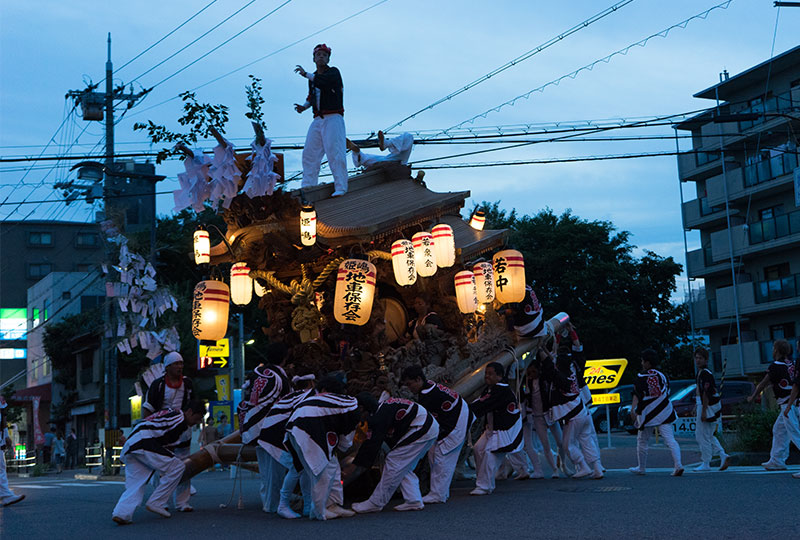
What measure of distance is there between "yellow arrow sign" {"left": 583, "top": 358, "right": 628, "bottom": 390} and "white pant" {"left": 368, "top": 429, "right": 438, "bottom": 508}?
40.0ft

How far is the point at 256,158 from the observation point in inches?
476

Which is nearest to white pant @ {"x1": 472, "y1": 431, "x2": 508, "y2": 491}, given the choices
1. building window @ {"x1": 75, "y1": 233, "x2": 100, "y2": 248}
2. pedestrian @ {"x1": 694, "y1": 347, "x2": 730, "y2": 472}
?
pedestrian @ {"x1": 694, "y1": 347, "x2": 730, "y2": 472}

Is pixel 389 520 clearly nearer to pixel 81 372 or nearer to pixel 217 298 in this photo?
pixel 217 298

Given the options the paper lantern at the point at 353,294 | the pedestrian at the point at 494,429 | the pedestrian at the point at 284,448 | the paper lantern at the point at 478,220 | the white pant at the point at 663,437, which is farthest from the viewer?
the paper lantern at the point at 478,220

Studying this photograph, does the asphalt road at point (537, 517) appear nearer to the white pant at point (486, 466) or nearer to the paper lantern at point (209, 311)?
the white pant at point (486, 466)

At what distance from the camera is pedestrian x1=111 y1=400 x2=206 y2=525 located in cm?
966

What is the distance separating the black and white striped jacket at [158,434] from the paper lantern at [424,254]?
14.6 feet

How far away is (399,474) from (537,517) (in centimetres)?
187

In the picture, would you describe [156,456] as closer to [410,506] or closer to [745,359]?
[410,506]

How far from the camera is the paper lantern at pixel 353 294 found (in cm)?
1191

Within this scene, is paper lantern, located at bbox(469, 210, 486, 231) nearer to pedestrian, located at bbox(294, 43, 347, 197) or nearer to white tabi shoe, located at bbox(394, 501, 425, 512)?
pedestrian, located at bbox(294, 43, 347, 197)

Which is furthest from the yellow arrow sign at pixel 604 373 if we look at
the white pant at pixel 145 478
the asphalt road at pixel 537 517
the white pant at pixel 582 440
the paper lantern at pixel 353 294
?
the white pant at pixel 145 478

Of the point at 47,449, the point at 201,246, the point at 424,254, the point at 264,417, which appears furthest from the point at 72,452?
the point at 264,417

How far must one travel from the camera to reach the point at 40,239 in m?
53.0
